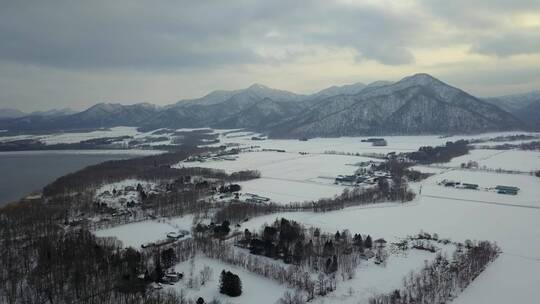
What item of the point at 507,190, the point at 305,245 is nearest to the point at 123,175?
the point at 305,245

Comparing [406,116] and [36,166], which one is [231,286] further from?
[406,116]

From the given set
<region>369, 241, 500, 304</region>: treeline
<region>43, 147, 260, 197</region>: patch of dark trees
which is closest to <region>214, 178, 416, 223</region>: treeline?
<region>369, 241, 500, 304</region>: treeline

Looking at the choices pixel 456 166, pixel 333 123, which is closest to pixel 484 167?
pixel 456 166

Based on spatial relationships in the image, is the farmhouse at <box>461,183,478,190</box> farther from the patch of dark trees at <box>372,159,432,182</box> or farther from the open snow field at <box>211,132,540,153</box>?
the open snow field at <box>211,132,540,153</box>

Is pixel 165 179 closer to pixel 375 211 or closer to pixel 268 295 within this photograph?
pixel 375 211

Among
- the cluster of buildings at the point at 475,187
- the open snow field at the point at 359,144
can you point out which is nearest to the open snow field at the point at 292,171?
the open snow field at the point at 359,144

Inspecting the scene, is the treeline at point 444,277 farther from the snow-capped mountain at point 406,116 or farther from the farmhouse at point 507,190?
the snow-capped mountain at point 406,116
